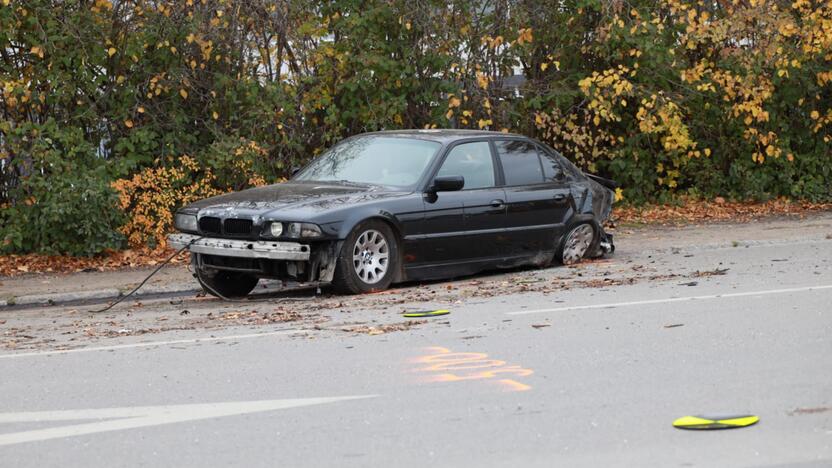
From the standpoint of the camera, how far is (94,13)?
53.7 ft

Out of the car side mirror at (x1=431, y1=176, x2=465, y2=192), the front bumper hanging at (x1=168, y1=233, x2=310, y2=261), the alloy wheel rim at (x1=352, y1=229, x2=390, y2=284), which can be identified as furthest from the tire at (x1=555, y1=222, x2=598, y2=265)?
the front bumper hanging at (x1=168, y1=233, x2=310, y2=261)

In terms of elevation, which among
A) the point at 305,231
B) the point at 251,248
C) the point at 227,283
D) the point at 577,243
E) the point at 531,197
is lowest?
the point at 227,283

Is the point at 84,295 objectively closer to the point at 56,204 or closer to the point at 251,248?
the point at 251,248

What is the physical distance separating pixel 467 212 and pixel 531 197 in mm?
1012

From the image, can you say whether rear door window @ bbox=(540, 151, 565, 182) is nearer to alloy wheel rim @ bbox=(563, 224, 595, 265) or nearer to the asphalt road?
alloy wheel rim @ bbox=(563, 224, 595, 265)

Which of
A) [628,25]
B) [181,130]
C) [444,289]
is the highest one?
[628,25]

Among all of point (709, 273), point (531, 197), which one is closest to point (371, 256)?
point (531, 197)

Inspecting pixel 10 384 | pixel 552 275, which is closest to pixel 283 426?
pixel 10 384

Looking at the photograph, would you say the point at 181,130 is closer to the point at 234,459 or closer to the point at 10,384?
the point at 10,384

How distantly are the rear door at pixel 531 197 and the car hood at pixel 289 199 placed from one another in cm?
161

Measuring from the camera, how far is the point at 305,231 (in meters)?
11.6

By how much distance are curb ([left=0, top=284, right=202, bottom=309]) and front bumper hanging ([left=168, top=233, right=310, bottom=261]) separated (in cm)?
148

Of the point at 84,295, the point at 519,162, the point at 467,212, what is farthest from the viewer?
the point at 519,162

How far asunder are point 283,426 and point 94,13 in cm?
1097
